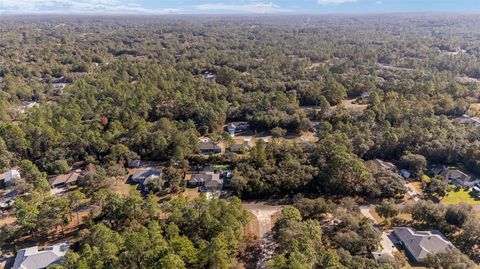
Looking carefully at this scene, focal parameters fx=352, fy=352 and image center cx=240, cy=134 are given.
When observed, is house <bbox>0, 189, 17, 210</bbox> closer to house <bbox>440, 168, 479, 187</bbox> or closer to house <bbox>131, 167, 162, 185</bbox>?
house <bbox>131, 167, 162, 185</bbox>

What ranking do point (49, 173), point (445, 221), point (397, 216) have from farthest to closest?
1. point (49, 173)
2. point (397, 216)
3. point (445, 221)

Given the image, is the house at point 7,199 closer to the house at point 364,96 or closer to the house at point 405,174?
the house at point 405,174

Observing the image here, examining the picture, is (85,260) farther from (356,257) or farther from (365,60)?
(365,60)

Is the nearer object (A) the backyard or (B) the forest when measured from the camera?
(B) the forest

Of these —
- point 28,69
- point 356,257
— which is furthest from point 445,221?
point 28,69

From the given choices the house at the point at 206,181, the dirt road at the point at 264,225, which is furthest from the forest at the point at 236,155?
the house at the point at 206,181

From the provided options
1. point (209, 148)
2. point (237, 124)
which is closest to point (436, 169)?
point (209, 148)

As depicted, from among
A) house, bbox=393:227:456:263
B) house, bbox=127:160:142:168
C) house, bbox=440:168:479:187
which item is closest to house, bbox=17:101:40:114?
house, bbox=127:160:142:168
